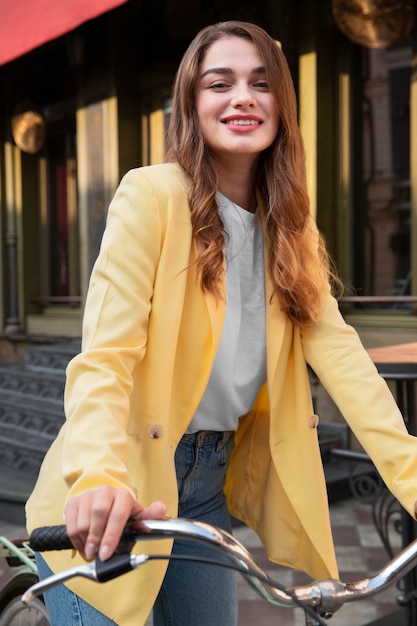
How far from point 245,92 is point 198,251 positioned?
329 mm

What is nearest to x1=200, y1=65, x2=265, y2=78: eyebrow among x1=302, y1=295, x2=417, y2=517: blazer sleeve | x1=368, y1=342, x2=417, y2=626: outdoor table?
x1=302, y1=295, x2=417, y2=517: blazer sleeve

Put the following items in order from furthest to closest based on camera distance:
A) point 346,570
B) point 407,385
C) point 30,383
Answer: point 30,383 < point 346,570 < point 407,385

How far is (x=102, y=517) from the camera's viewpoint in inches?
40.4

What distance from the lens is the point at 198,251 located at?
5.07 ft

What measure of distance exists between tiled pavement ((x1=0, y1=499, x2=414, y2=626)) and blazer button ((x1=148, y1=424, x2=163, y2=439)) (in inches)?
85.5

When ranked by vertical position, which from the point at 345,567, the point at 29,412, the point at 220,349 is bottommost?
the point at 345,567

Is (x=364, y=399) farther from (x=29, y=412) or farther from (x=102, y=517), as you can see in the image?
(x=29, y=412)

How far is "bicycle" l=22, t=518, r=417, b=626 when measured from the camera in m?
0.97

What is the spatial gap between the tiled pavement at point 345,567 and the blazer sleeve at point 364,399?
1.97 meters

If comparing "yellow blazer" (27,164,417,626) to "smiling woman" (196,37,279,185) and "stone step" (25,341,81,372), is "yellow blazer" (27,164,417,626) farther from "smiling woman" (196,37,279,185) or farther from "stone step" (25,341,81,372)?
"stone step" (25,341,81,372)

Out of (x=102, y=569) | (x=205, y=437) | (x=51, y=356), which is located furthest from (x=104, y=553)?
(x=51, y=356)

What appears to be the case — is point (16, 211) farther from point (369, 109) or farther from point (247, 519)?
point (247, 519)

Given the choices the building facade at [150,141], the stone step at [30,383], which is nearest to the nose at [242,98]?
the building facade at [150,141]

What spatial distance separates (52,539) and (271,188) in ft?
3.07
